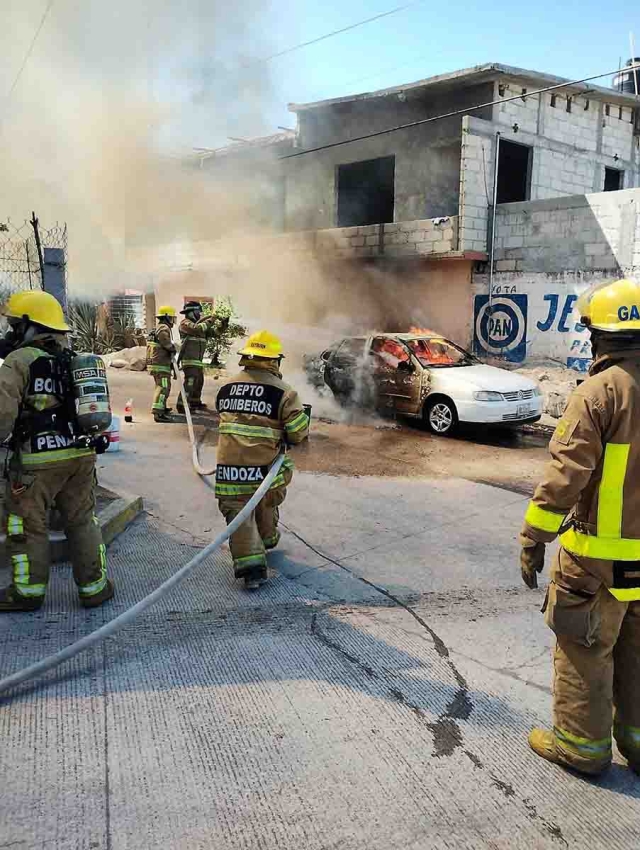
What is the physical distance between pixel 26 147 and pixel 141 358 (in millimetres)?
5139

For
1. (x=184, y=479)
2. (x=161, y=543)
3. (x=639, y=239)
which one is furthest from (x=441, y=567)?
(x=639, y=239)

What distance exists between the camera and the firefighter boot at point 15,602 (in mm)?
3553

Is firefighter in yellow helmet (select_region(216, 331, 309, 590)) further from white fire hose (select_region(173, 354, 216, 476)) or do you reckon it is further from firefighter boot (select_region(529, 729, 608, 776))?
white fire hose (select_region(173, 354, 216, 476))

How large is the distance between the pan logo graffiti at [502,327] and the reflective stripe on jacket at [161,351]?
6431 mm

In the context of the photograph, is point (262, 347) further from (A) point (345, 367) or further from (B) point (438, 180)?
(B) point (438, 180)

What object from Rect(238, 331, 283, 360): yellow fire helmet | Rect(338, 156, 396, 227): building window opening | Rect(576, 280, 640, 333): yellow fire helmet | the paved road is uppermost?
Rect(338, 156, 396, 227): building window opening

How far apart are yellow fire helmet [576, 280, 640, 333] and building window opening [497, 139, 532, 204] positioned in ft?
43.3

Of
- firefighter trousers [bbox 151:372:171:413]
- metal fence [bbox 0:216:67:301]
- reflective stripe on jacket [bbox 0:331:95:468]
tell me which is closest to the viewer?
reflective stripe on jacket [bbox 0:331:95:468]

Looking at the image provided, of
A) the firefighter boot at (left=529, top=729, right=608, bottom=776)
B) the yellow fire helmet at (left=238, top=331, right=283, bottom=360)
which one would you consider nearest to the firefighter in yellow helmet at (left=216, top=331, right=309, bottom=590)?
the yellow fire helmet at (left=238, top=331, right=283, bottom=360)

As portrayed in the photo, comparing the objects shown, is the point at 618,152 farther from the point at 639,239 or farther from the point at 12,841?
the point at 12,841

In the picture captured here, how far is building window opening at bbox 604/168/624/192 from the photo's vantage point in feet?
55.0

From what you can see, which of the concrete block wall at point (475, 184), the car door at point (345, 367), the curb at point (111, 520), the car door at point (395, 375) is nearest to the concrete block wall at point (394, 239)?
the concrete block wall at point (475, 184)

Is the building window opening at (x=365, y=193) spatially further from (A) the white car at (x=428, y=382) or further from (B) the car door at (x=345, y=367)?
(A) the white car at (x=428, y=382)

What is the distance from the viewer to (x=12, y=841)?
2.05 metres
